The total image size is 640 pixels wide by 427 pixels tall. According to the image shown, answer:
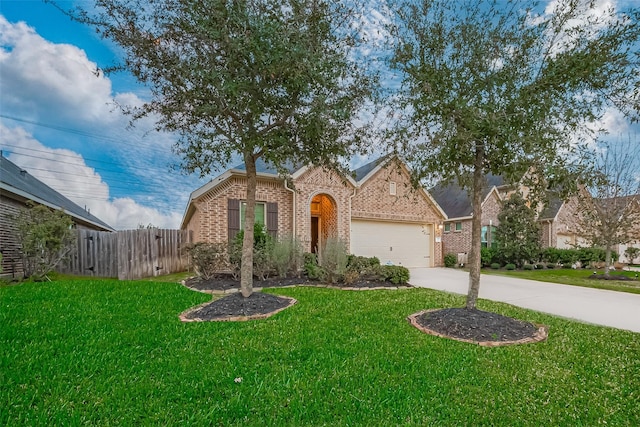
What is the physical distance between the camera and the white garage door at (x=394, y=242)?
1506 centimetres

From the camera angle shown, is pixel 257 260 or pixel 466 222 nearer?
pixel 257 260

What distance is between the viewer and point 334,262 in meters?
9.38

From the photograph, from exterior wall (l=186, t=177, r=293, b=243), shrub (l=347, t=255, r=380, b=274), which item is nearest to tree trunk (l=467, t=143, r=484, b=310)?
shrub (l=347, t=255, r=380, b=274)

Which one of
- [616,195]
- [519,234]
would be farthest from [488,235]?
[616,195]

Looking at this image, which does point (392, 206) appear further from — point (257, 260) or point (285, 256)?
point (257, 260)

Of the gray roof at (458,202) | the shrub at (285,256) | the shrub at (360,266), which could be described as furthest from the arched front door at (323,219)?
the gray roof at (458,202)

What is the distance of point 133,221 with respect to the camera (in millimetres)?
12117

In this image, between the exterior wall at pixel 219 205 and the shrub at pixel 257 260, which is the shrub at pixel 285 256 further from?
the exterior wall at pixel 219 205

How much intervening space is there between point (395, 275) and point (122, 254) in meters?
8.85

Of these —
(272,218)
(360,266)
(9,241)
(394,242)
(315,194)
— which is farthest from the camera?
(394,242)

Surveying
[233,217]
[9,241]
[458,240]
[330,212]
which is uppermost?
[330,212]

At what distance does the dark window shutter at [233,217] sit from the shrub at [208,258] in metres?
2.64

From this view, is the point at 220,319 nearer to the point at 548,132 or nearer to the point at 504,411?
the point at 504,411

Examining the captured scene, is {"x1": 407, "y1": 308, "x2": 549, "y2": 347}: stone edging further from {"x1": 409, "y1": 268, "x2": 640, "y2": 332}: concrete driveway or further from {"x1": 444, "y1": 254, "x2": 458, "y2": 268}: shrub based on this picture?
{"x1": 444, "y1": 254, "x2": 458, "y2": 268}: shrub
